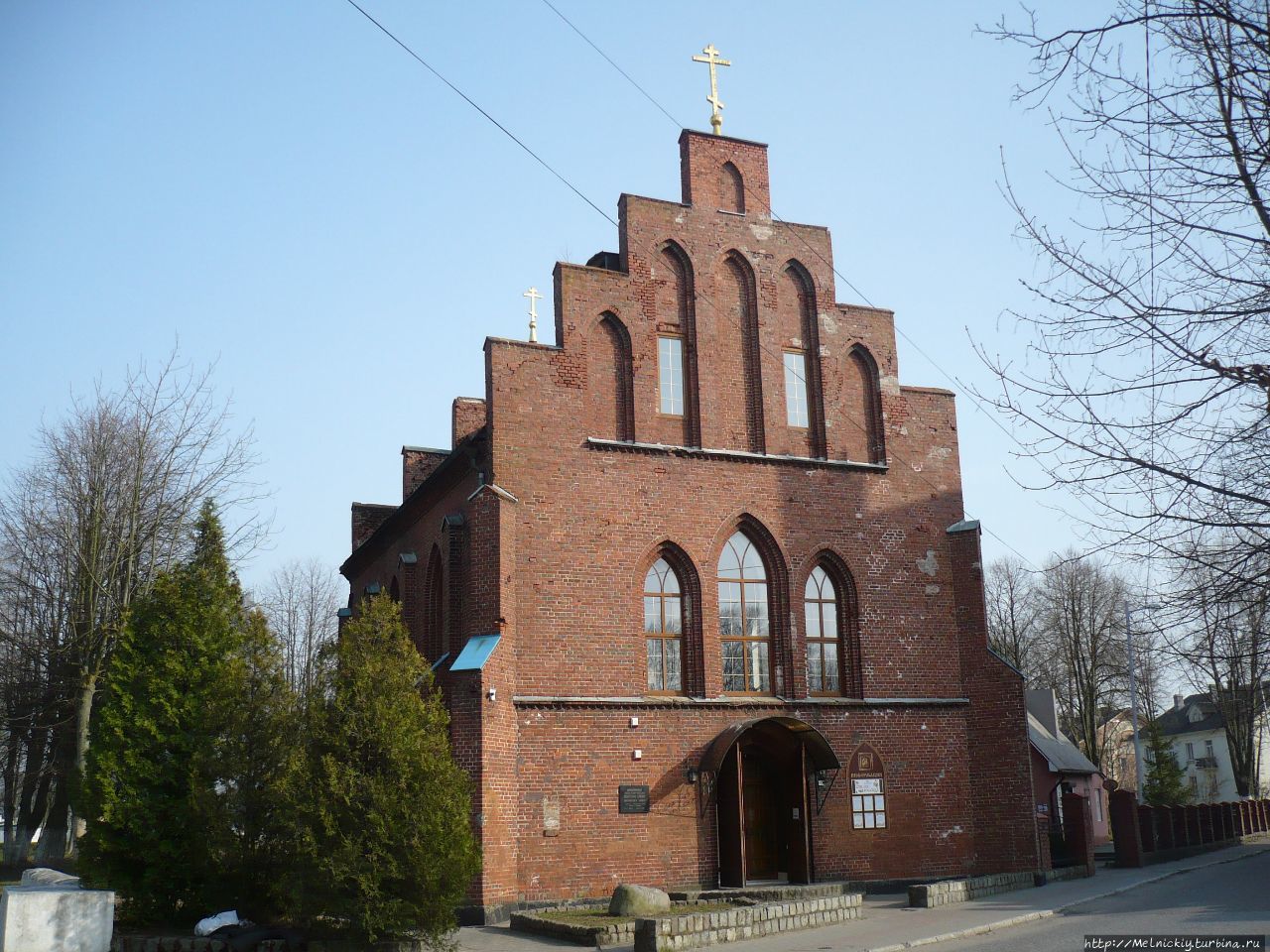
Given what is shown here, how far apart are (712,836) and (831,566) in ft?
19.4

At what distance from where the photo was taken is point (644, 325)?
2280cm

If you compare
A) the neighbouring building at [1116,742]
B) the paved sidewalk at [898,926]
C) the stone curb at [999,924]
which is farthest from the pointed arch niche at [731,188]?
the neighbouring building at [1116,742]

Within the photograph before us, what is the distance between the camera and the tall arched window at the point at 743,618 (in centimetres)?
2244

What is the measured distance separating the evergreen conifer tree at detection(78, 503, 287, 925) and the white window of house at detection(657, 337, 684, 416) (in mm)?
8599

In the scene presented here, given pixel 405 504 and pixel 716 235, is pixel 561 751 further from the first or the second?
pixel 716 235

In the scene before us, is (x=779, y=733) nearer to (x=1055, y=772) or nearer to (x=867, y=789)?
(x=867, y=789)

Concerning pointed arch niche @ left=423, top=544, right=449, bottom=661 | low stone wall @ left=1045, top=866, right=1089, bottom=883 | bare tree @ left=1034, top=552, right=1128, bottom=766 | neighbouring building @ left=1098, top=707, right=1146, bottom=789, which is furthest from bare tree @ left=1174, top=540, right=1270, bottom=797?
neighbouring building @ left=1098, top=707, right=1146, bottom=789

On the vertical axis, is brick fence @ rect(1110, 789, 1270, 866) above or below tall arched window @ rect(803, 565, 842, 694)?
below

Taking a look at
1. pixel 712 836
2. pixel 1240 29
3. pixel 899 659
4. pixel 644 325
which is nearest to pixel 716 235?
pixel 644 325

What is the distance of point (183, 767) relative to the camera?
19.5m

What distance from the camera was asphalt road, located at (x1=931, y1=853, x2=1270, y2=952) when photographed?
15039 mm

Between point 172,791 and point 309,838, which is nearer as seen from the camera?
point 309,838

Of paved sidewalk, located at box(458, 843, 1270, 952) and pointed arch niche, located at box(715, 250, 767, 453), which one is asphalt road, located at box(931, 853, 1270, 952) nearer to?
paved sidewalk, located at box(458, 843, 1270, 952)

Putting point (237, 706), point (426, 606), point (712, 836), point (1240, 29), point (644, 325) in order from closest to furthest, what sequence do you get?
point (1240, 29)
point (237, 706)
point (712, 836)
point (644, 325)
point (426, 606)
